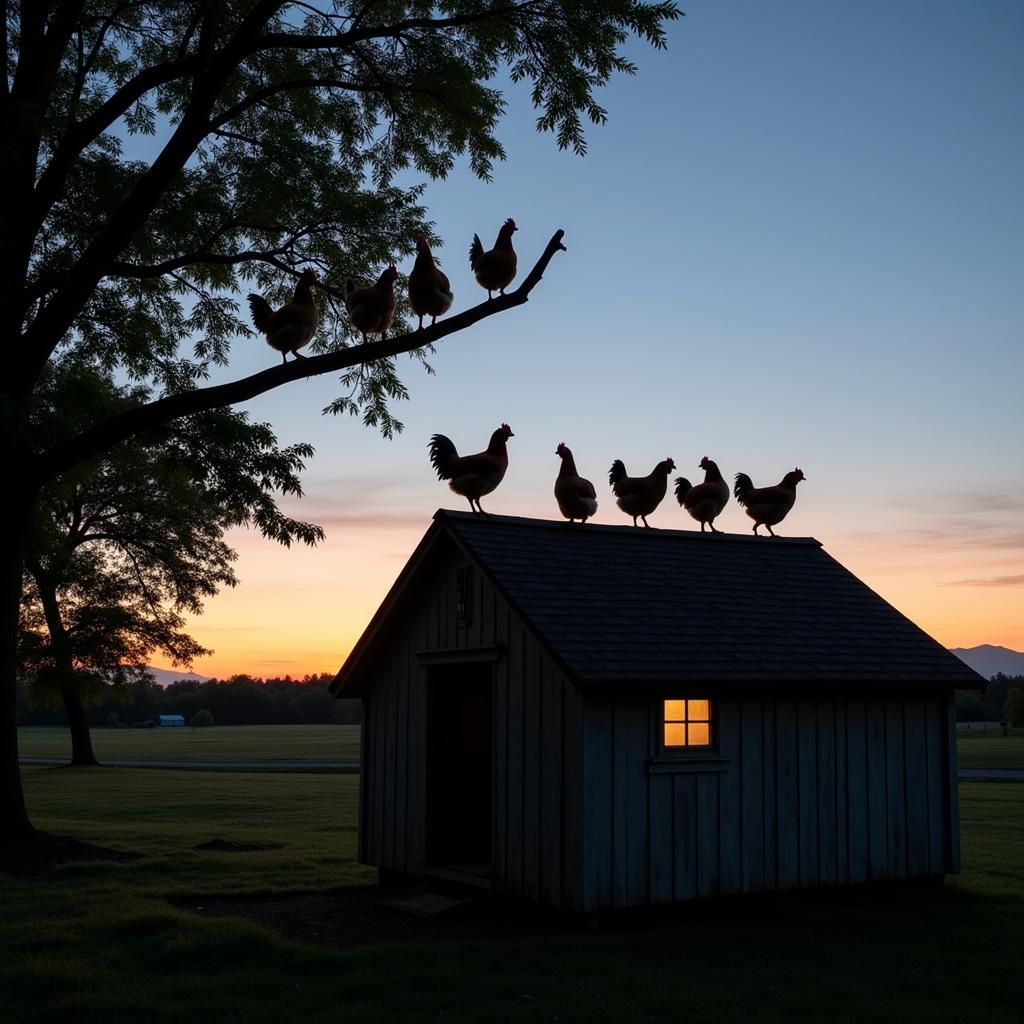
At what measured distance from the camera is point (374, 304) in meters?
13.0

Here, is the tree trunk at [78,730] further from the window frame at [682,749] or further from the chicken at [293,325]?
the window frame at [682,749]

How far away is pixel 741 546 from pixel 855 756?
11.0 feet

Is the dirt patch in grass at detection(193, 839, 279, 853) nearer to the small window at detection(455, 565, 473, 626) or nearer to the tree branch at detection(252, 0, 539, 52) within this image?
the small window at detection(455, 565, 473, 626)

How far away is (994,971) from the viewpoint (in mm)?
9672

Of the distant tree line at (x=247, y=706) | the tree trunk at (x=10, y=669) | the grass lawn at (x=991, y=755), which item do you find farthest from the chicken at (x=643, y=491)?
the distant tree line at (x=247, y=706)

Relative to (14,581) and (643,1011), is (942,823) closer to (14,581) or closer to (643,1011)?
(643,1011)

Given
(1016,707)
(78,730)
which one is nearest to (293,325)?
(78,730)

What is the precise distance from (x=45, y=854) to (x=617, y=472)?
9423mm

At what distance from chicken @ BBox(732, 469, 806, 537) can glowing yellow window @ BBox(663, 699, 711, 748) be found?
4414 mm

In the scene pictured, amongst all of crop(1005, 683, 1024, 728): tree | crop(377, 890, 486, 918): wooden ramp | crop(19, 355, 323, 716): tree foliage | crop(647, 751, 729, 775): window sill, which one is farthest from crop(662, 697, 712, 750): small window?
crop(1005, 683, 1024, 728): tree

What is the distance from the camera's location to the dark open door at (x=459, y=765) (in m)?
13.5

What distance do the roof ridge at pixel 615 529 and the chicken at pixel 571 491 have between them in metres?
0.18

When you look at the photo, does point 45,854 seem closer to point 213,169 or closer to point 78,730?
point 213,169

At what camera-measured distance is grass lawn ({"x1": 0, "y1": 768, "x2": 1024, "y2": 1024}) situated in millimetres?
8211
